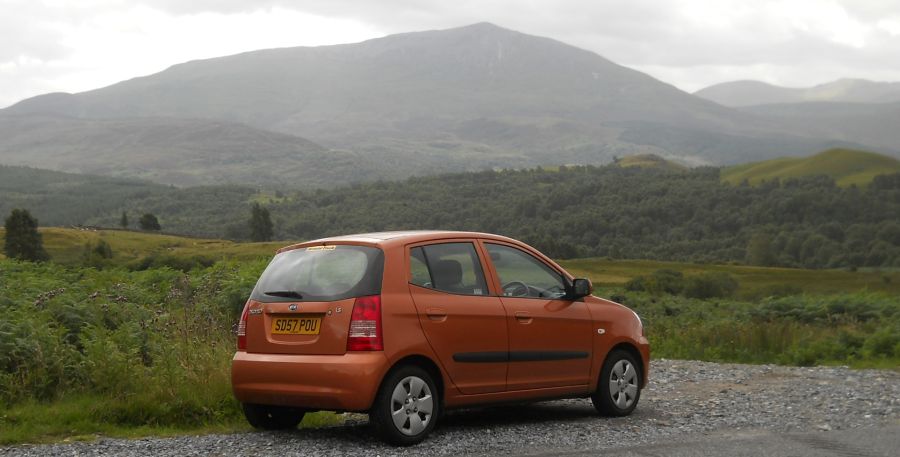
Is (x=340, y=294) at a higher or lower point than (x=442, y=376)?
higher

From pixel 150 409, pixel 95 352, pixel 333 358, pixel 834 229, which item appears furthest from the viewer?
pixel 834 229

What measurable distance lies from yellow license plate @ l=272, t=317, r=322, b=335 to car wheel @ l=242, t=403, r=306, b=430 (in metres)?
0.83

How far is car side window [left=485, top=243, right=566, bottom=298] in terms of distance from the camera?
408 inches

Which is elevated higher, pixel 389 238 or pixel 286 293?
pixel 389 238

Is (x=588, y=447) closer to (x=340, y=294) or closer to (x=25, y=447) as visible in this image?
(x=340, y=294)

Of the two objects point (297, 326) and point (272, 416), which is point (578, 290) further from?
point (272, 416)

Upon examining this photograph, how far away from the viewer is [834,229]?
524ft

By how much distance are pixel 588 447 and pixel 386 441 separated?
1.79 metres

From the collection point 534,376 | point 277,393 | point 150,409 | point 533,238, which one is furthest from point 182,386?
point 533,238

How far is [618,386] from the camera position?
445 inches

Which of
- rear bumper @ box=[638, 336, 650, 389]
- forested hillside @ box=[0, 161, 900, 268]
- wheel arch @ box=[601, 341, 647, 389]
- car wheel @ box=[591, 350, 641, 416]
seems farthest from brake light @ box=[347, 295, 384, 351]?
forested hillside @ box=[0, 161, 900, 268]

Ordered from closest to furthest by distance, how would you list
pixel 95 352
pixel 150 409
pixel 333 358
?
pixel 333 358 < pixel 150 409 < pixel 95 352

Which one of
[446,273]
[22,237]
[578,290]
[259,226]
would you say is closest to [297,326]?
[446,273]

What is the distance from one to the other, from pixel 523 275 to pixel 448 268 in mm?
1137
